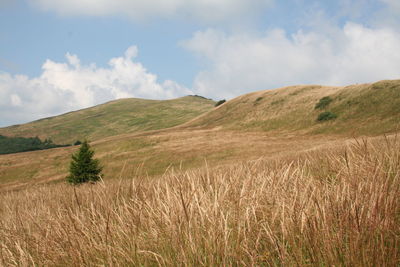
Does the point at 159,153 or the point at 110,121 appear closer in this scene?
the point at 159,153

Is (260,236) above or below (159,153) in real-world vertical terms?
above

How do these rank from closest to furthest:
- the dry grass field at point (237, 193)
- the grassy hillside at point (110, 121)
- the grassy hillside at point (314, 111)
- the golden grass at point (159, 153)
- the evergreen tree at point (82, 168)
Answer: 1. the dry grass field at point (237, 193)
2. the evergreen tree at point (82, 168)
3. the golden grass at point (159, 153)
4. the grassy hillside at point (314, 111)
5. the grassy hillside at point (110, 121)

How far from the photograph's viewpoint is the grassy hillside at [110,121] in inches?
4309

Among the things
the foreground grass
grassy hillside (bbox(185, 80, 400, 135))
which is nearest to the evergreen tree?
the foreground grass

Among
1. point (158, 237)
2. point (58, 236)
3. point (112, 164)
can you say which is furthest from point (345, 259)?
point (112, 164)

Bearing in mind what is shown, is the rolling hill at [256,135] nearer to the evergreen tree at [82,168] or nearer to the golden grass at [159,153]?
the golden grass at [159,153]

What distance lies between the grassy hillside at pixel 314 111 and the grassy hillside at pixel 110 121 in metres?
40.1

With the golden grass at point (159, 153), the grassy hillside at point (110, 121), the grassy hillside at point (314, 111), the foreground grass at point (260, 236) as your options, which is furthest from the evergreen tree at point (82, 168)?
the grassy hillside at point (110, 121)

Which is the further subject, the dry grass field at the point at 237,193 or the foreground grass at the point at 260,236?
the dry grass field at the point at 237,193

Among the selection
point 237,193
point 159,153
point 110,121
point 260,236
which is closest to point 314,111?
point 159,153

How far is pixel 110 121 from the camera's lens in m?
125

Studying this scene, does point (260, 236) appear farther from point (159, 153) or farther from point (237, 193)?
point (159, 153)

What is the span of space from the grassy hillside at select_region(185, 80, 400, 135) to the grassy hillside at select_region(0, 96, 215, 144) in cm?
4014

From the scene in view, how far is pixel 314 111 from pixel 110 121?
9947 centimetres
